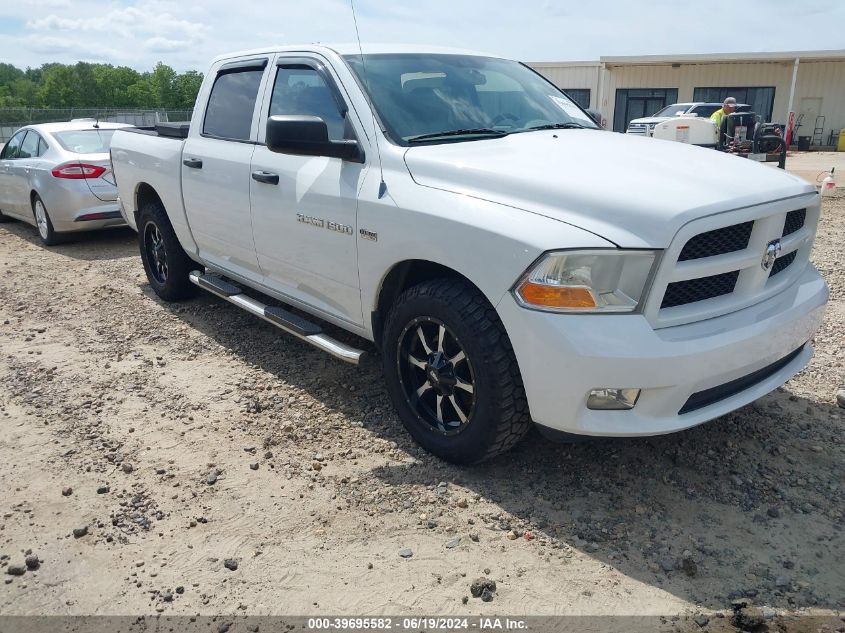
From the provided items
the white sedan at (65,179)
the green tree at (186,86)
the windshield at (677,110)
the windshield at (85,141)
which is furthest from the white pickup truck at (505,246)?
the green tree at (186,86)

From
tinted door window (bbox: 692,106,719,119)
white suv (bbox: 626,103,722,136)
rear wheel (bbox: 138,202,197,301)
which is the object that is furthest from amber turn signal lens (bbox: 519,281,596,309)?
tinted door window (bbox: 692,106,719,119)

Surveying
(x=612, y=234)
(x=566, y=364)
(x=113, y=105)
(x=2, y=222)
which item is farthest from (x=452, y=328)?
(x=113, y=105)

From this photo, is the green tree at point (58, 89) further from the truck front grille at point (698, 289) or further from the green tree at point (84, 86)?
the truck front grille at point (698, 289)

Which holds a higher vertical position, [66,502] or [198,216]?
[198,216]

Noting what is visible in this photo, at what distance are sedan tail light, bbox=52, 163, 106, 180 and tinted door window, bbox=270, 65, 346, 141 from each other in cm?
501

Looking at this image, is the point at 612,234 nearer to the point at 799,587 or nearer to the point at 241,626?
the point at 799,587

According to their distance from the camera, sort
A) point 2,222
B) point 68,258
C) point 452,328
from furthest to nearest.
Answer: point 2,222 < point 68,258 < point 452,328

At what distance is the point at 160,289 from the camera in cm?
616

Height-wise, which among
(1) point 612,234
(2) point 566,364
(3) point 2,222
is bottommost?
(3) point 2,222

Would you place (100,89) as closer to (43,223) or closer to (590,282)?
(43,223)

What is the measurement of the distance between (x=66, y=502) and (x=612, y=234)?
276 cm

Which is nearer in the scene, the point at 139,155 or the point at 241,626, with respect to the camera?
the point at 241,626

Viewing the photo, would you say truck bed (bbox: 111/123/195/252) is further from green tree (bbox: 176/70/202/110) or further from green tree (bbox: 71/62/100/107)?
green tree (bbox: 71/62/100/107)

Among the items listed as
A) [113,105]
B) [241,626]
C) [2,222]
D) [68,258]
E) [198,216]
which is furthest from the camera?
[113,105]
